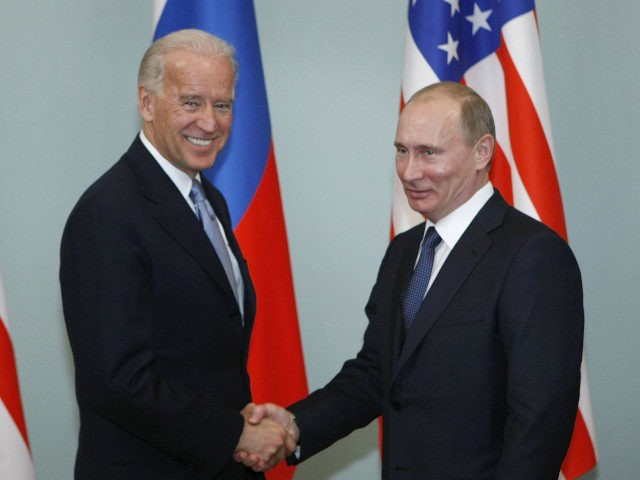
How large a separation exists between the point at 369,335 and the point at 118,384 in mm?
750

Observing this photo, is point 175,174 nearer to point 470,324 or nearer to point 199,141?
point 199,141

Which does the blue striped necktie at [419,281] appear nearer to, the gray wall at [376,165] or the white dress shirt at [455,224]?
the white dress shirt at [455,224]

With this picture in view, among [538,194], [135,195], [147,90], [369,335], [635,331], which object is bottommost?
[635,331]

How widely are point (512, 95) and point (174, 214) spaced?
1432 mm

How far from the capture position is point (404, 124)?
2.05 m

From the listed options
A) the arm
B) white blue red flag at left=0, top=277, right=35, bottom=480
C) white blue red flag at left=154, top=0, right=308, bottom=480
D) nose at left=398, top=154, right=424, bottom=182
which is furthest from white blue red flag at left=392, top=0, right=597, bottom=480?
white blue red flag at left=0, top=277, right=35, bottom=480

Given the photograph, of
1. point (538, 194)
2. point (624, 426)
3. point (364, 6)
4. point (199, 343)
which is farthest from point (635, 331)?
point (199, 343)

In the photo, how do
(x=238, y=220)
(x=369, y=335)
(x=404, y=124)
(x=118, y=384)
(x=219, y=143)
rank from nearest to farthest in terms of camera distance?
1. (x=118, y=384)
2. (x=404, y=124)
3. (x=219, y=143)
4. (x=369, y=335)
5. (x=238, y=220)

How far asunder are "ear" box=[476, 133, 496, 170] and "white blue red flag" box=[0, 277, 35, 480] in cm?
137

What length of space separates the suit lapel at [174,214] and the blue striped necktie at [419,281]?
41cm

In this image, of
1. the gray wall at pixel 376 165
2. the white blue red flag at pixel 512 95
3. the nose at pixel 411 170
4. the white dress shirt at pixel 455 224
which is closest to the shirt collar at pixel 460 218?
the white dress shirt at pixel 455 224

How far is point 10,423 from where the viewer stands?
2.42 metres

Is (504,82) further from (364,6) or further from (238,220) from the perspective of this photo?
(238,220)

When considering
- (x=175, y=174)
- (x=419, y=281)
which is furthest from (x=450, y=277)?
(x=175, y=174)
